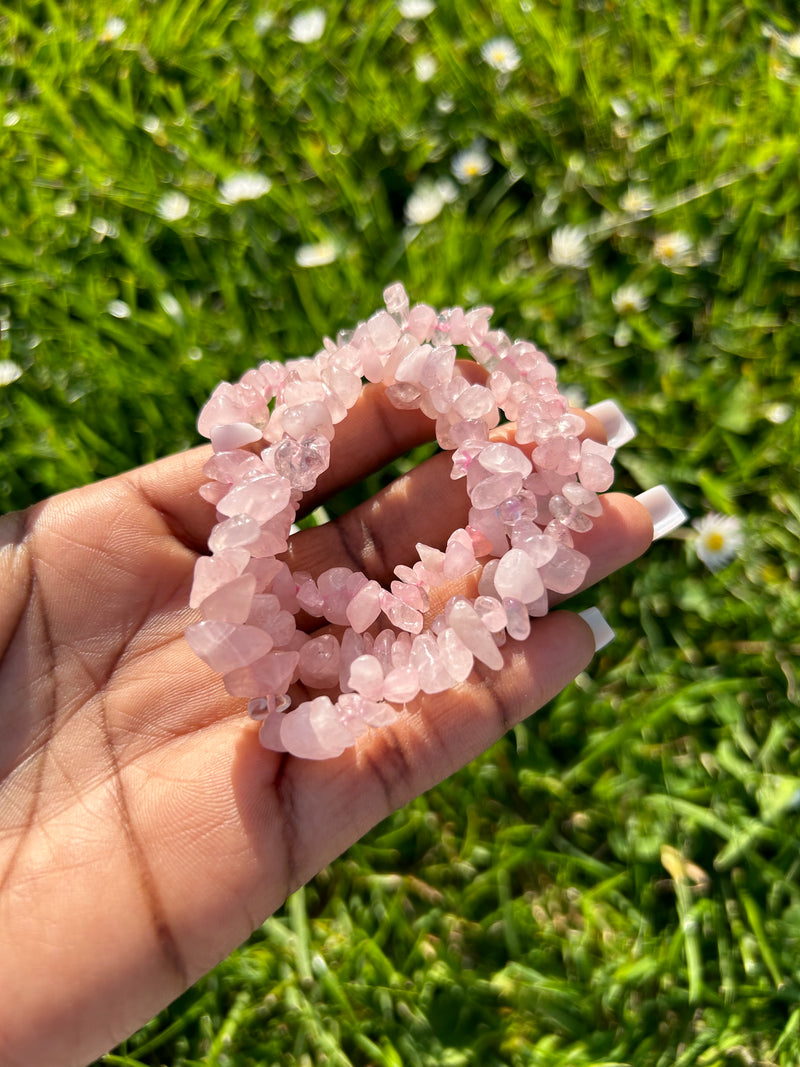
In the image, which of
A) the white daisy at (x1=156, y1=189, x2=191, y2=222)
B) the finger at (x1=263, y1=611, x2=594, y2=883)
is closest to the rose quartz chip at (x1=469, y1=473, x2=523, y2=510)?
the finger at (x1=263, y1=611, x2=594, y2=883)

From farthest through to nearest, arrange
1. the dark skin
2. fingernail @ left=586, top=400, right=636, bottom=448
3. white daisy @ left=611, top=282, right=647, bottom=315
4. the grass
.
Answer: white daisy @ left=611, top=282, right=647, bottom=315 → fingernail @ left=586, top=400, right=636, bottom=448 → the grass → the dark skin

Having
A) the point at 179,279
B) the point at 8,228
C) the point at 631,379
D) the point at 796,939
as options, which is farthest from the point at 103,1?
the point at 796,939

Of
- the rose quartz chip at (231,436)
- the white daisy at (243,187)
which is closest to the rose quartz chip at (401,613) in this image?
the rose quartz chip at (231,436)

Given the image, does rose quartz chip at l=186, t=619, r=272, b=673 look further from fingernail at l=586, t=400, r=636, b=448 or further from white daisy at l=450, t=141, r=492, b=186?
white daisy at l=450, t=141, r=492, b=186

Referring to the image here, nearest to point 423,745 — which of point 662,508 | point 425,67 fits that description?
point 662,508

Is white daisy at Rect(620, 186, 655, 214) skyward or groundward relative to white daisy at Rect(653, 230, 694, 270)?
skyward

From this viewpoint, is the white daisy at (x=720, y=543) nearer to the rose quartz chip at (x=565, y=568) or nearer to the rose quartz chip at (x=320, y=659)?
the rose quartz chip at (x=565, y=568)

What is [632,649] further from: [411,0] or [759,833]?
[411,0]
